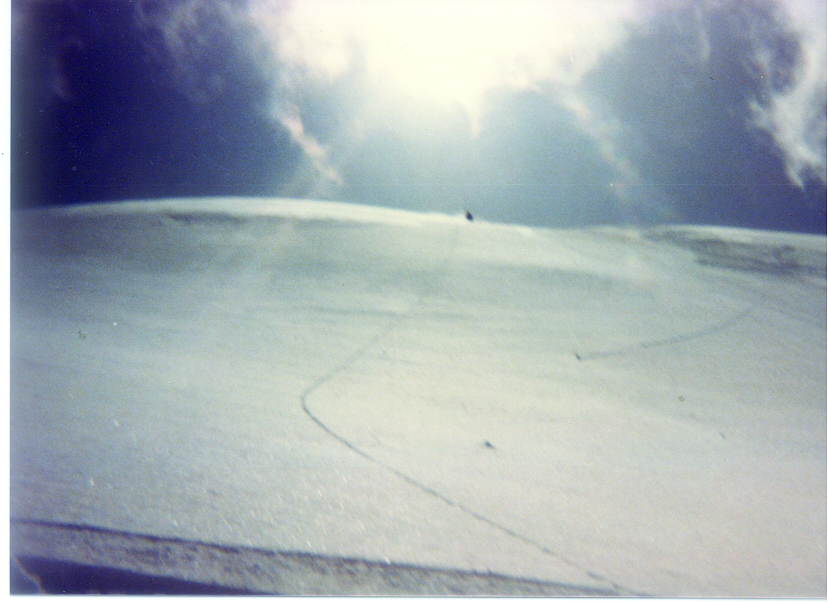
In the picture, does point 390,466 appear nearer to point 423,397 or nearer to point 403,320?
point 423,397

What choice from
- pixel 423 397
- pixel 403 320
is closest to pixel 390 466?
pixel 423 397

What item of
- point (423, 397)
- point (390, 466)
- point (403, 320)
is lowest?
point (390, 466)

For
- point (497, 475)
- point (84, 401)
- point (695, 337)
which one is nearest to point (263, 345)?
point (84, 401)

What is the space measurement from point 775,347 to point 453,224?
1.98 m

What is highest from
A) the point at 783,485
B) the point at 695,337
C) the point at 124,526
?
the point at 695,337

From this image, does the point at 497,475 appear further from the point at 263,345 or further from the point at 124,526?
the point at 263,345

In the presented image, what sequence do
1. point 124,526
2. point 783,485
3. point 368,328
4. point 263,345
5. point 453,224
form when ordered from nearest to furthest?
1. point 124,526
2. point 783,485
3. point 263,345
4. point 368,328
5. point 453,224

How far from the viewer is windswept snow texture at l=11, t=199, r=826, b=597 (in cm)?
140

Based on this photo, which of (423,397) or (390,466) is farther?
(423,397)

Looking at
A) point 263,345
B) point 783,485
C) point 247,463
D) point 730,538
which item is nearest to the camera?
point 730,538

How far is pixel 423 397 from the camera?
2.02m

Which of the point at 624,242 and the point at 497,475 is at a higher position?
the point at 624,242

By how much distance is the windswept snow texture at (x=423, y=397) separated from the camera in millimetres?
1402

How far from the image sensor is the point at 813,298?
326cm
